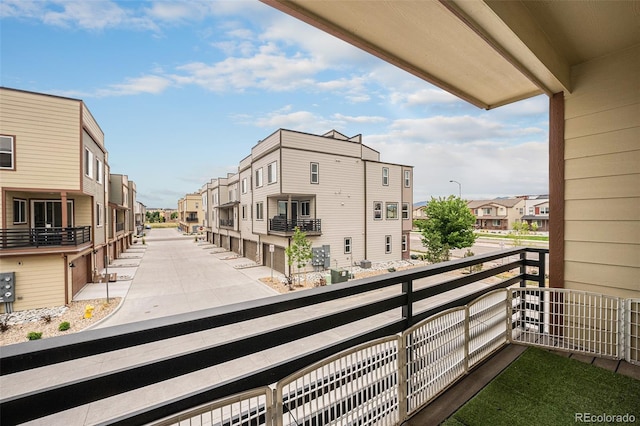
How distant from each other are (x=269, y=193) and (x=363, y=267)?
611 cm

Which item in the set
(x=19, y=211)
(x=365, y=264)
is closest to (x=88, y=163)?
(x=19, y=211)

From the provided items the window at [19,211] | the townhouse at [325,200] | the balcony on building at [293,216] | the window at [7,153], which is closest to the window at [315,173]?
the townhouse at [325,200]

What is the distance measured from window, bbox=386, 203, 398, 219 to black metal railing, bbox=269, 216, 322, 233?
491 centimetres

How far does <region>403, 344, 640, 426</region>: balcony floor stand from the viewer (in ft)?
6.35

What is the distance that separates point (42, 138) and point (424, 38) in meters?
11.1

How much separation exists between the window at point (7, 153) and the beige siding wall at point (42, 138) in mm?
109

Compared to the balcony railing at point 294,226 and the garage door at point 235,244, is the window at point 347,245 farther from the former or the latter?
the garage door at point 235,244

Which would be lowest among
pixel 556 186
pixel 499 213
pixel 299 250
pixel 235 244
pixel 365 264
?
pixel 365 264

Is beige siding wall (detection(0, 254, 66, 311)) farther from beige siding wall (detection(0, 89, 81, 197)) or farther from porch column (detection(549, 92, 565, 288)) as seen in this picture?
porch column (detection(549, 92, 565, 288))

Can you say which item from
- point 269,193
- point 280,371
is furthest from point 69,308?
point 280,371

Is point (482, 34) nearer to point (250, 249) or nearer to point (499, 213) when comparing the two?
point (250, 249)

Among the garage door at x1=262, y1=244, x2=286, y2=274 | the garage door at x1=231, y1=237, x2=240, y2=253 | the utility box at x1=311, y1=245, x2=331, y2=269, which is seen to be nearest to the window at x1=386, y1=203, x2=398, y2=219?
the utility box at x1=311, y1=245, x2=331, y2=269

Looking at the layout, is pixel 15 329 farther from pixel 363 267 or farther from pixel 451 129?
pixel 451 129

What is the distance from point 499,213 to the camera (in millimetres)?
48406
